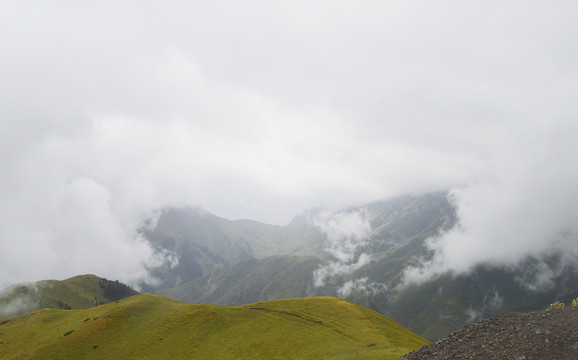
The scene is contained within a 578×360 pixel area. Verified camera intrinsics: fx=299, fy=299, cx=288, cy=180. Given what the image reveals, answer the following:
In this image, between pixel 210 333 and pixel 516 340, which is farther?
pixel 210 333

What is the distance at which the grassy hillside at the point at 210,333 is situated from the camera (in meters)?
70.8

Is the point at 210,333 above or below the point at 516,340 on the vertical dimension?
above

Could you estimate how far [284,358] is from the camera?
65625 mm

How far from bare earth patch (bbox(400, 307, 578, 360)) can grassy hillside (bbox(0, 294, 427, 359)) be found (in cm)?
1968

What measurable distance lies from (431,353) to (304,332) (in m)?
45.2

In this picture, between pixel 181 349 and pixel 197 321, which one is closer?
pixel 181 349

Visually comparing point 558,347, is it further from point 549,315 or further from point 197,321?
point 197,321

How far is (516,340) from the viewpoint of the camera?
3522 cm

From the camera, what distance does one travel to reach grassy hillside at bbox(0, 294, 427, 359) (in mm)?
70812

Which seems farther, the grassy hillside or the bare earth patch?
the grassy hillside

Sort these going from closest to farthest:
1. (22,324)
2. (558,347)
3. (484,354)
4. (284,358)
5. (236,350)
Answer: (558,347) < (484,354) < (284,358) < (236,350) < (22,324)

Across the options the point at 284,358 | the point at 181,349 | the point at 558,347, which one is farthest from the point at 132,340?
the point at 558,347

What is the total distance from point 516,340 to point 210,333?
7423 cm

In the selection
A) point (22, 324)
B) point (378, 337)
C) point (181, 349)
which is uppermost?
point (22, 324)
